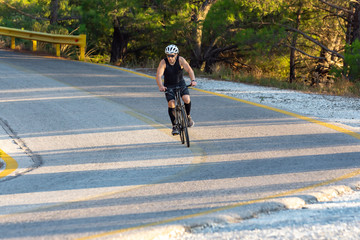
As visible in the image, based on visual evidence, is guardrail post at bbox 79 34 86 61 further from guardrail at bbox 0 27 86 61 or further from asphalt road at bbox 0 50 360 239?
asphalt road at bbox 0 50 360 239

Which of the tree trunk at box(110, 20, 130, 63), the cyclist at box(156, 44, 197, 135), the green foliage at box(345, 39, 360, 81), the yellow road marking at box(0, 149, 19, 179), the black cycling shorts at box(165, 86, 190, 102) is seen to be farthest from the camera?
the tree trunk at box(110, 20, 130, 63)

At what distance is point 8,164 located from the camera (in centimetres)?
779

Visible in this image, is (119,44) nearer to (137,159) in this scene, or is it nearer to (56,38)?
(56,38)

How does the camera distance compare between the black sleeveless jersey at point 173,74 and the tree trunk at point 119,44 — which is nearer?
the black sleeveless jersey at point 173,74

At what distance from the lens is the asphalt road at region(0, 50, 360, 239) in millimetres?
5324

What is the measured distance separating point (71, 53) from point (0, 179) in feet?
64.8

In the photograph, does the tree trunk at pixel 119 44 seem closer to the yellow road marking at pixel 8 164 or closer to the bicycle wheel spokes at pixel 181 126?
the bicycle wheel spokes at pixel 181 126

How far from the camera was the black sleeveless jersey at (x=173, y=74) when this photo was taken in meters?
9.43

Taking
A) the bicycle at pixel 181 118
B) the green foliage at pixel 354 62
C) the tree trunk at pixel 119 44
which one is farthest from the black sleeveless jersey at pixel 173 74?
the tree trunk at pixel 119 44

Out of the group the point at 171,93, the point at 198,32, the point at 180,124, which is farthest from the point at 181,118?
the point at 198,32

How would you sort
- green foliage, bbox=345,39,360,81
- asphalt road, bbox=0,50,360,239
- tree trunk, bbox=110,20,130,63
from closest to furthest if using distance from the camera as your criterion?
asphalt road, bbox=0,50,360,239 < green foliage, bbox=345,39,360,81 < tree trunk, bbox=110,20,130,63

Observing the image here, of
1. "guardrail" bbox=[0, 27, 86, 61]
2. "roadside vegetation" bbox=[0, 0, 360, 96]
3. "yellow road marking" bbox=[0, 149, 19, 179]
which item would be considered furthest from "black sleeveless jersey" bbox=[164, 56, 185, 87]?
"guardrail" bbox=[0, 27, 86, 61]

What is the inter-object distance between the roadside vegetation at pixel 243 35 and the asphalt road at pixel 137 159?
6.78 meters

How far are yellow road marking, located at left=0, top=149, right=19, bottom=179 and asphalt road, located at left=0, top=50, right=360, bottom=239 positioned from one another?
119 mm
